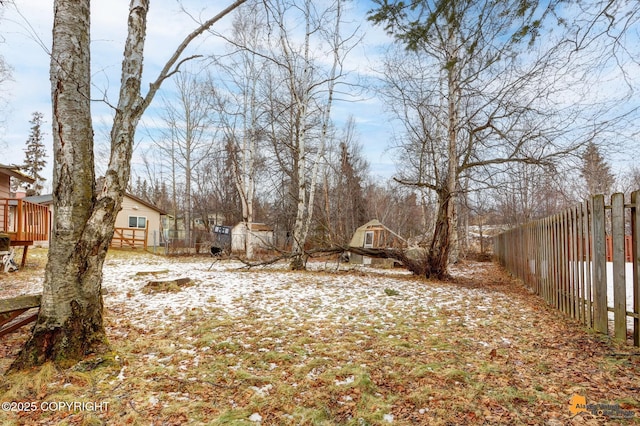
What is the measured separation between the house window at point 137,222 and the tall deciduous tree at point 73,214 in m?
24.5

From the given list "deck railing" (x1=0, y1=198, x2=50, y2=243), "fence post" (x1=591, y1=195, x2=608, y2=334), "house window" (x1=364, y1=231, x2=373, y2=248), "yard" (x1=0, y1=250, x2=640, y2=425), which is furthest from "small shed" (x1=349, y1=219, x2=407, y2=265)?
"fence post" (x1=591, y1=195, x2=608, y2=334)

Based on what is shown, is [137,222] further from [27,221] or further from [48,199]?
[27,221]

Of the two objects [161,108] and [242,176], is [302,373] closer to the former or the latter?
[242,176]

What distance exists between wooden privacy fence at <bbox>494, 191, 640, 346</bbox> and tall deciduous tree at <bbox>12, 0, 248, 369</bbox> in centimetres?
514

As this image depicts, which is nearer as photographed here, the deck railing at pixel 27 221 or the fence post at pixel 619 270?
the fence post at pixel 619 270

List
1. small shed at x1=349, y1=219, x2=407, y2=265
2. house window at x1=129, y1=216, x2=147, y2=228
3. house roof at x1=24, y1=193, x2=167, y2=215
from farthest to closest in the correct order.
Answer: house window at x1=129, y1=216, x2=147, y2=228 → house roof at x1=24, y1=193, x2=167, y2=215 → small shed at x1=349, y1=219, x2=407, y2=265

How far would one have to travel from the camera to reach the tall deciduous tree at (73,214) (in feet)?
9.39

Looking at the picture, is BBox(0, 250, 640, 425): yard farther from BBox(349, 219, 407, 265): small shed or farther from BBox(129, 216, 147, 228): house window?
BBox(129, 216, 147, 228): house window

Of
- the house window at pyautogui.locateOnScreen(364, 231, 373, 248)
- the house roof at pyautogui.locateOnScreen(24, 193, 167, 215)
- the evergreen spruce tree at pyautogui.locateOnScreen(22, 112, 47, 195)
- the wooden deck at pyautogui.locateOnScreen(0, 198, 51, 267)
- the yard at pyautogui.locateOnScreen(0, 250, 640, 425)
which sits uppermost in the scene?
the evergreen spruce tree at pyautogui.locateOnScreen(22, 112, 47, 195)

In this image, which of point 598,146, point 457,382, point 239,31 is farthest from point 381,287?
point 239,31

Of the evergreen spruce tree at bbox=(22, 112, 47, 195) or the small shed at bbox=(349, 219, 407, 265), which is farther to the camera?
the evergreen spruce tree at bbox=(22, 112, 47, 195)

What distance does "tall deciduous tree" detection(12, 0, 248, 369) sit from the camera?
113 inches

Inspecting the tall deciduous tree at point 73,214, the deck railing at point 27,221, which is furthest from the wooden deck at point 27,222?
the tall deciduous tree at point 73,214

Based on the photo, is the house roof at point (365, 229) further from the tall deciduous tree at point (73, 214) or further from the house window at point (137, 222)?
the house window at point (137, 222)
